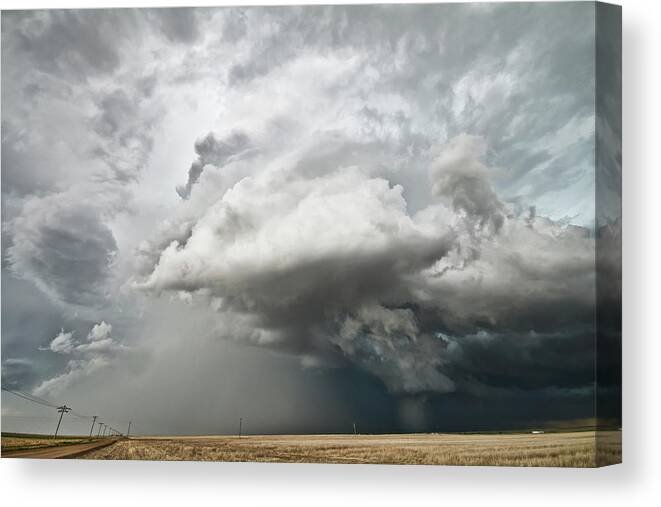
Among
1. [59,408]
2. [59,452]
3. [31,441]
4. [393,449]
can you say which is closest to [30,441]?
[31,441]

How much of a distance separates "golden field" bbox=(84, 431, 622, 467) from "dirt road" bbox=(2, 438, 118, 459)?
0.10 meters

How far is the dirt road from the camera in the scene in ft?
42.0

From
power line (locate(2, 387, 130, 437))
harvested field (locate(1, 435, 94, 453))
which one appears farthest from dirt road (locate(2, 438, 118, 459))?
power line (locate(2, 387, 130, 437))

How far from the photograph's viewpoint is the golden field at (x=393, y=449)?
11.7m

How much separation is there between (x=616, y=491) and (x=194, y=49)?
7.82 metres

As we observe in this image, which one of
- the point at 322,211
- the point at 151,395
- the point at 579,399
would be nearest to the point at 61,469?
the point at 151,395

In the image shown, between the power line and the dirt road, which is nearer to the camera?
the dirt road

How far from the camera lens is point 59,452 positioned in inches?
510

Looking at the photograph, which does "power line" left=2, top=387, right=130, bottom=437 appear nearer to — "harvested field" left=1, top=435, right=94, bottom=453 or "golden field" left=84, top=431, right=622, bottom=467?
"harvested field" left=1, top=435, right=94, bottom=453

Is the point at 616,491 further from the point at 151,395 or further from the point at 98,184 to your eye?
the point at 98,184

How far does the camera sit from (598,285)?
11.8 meters

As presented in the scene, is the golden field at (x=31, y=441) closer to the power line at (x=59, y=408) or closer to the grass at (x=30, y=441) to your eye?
the grass at (x=30, y=441)

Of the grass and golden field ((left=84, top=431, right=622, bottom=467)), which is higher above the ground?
golden field ((left=84, top=431, right=622, bottom=467))

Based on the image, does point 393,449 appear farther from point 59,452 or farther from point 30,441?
point 30,441
